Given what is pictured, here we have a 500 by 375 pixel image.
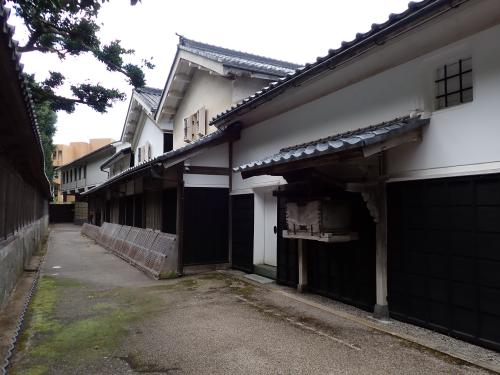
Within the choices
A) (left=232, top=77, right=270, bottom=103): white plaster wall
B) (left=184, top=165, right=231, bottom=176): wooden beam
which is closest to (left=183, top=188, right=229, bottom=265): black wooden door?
(left=184, top=165, right=231, bottom=176): wooden beam

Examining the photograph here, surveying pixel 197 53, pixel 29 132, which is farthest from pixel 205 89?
pixel 29 132

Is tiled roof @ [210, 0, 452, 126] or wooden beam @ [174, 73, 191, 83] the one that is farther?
wooden beam @ [174, 73, 191, 83]

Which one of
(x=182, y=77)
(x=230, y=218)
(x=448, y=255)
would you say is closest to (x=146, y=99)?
(x=182, y=77)

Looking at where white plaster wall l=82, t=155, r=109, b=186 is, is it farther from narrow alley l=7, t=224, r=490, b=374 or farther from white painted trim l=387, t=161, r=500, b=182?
white painted trim l=387, t=161, r=500, b=182

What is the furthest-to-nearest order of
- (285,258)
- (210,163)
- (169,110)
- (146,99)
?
(146,99) → (169,110) → (210,163) → (285,258)

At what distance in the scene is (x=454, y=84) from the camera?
18.7 feet

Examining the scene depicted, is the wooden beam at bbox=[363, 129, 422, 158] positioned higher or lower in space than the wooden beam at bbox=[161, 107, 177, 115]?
lower

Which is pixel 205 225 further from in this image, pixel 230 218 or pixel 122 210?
pixel 122 210

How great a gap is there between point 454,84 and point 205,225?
24.0 feet

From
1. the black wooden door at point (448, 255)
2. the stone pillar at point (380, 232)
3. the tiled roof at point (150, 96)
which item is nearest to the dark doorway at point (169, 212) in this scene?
the tiled roof at point (150, 96)

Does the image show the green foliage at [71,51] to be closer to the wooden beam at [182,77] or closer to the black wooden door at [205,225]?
the wooden beam at [182,77]

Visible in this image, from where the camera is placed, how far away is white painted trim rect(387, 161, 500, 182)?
4934mm

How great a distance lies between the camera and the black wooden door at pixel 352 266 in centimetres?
672

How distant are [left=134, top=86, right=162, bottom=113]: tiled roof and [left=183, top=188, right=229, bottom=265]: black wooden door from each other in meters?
7.76
